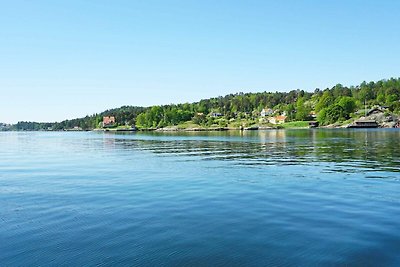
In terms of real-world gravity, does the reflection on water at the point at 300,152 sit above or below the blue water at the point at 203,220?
below

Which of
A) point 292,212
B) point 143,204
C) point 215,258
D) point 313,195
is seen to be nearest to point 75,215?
point 143,204

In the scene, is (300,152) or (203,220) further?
(300,152)

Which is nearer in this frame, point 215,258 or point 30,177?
point 215,258

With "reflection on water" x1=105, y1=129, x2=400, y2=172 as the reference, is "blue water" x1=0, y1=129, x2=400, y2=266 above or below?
above

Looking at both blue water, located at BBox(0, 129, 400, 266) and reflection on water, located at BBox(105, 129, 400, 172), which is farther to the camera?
reflection on water, located at BBox(105, 129, 400, 172)

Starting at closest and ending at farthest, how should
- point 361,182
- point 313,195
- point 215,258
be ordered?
point 215,258 < point 313,195 < point 361,182

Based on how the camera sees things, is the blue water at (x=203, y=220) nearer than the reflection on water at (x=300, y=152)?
Yes

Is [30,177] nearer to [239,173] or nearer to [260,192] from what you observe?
[239,173]

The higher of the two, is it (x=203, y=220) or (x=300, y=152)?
(x=203, y=220)

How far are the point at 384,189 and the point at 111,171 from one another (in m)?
27.1

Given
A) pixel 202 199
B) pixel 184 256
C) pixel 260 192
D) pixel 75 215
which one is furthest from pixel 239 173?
pixel 184 256

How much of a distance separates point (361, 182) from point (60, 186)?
25.2 meters

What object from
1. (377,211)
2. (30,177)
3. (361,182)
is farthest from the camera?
(30,177)

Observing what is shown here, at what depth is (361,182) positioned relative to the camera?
2992 cm
